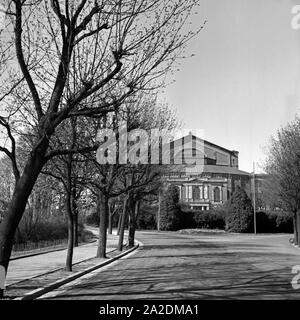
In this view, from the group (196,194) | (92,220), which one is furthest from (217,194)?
(92,220)

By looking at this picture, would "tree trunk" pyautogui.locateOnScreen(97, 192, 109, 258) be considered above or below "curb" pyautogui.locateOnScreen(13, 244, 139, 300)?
above

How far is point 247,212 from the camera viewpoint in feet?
211

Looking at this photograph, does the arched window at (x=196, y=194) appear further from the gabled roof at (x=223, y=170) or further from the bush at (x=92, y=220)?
the bush at (x=92, y=220)

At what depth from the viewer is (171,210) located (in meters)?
71.5

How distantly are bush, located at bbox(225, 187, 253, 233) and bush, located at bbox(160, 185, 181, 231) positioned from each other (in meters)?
8.77

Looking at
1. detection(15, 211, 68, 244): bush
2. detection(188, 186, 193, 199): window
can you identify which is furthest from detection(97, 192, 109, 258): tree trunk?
detection(188, 186, 193, 199): window

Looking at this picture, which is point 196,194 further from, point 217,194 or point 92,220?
point 92,220

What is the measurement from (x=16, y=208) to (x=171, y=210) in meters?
62.4

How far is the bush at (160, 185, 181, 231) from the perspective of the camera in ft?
234

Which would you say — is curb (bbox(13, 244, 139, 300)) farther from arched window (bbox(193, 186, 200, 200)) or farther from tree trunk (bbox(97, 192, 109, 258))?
arched window (bbox(193, 186, 200, 200))

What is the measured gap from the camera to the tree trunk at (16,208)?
31.7 feet

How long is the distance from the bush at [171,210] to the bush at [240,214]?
8.77 m

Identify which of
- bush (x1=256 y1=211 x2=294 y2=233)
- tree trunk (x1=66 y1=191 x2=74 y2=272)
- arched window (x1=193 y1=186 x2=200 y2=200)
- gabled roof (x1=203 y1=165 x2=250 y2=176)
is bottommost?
tree trunk (x1=66 y1=191 x2=74 y2=272)
